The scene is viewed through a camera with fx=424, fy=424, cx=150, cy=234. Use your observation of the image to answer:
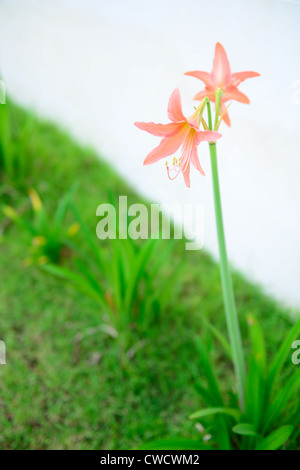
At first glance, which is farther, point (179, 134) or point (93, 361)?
point (93, 361)

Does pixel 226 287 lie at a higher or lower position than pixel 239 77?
lower

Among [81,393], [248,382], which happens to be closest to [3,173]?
[81,393]

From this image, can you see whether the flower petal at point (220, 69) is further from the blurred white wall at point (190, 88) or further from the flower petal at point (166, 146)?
the blurred white wall at point (190, 88)

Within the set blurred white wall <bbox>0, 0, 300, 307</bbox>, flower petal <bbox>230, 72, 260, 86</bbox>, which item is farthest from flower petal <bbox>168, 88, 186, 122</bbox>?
blurred white wall <bbox>0, 0, 300, 307</bbox>

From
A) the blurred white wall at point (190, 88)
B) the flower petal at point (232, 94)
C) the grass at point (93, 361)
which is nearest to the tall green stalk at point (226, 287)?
the flower petal at point (232, 94)

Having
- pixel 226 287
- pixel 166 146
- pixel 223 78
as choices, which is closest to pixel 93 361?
pixel 226 287

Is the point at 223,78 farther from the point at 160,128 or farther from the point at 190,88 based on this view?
the point at 190,88

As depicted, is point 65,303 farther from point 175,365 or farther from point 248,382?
point 248,382

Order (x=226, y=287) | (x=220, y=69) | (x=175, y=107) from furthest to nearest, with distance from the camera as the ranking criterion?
1. (x=226, y=287)
2. (x=220, y=69)
3. (x=175, y=107)
